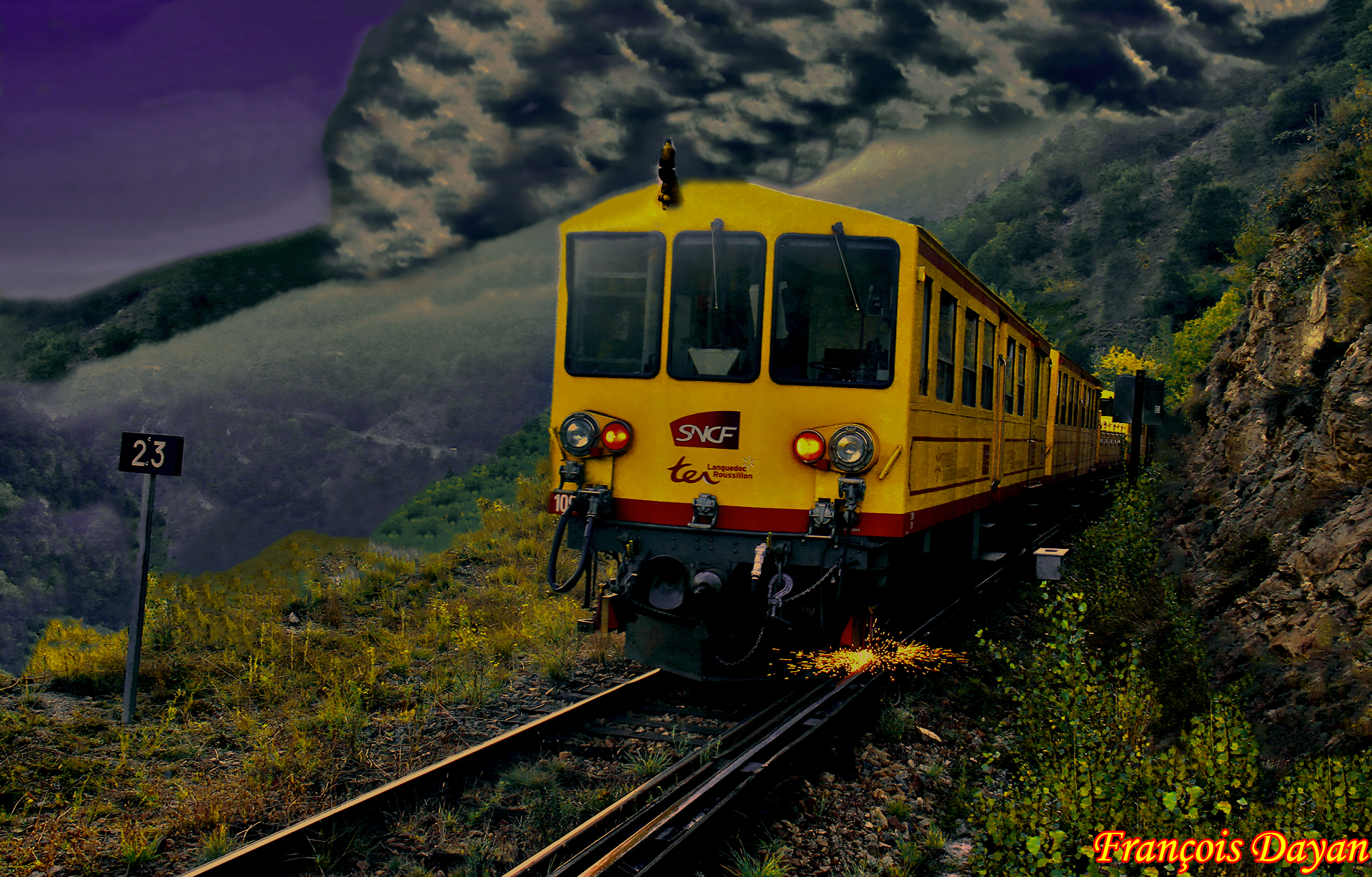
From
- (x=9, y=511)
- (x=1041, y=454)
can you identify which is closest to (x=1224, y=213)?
(x=1041, y=454)

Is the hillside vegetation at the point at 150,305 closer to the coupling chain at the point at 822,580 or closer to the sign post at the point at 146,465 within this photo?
the sign post at the point at 146,465

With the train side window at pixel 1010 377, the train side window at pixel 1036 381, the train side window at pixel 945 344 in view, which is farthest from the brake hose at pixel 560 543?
the train side window at pixel 1036 381

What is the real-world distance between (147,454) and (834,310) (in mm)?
4961

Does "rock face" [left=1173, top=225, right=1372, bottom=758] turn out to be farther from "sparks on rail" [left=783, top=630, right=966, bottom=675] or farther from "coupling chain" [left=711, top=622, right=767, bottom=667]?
"coupling chain" [left=711, top=622, right=767, bottom=667]

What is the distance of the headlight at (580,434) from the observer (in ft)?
19.2

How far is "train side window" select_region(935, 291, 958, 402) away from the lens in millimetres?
6328

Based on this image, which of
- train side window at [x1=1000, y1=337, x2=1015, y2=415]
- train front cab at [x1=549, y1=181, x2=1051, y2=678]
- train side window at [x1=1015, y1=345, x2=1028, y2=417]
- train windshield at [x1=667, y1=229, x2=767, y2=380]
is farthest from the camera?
train side window at [x1=1015, y1=345, x2=1028, y2=417]

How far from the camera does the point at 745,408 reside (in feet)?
18.6

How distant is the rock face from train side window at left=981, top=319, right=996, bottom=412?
7.91 ft

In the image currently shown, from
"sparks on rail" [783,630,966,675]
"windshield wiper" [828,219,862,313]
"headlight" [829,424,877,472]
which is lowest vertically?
"sparks on rail" [783,630,966,675]

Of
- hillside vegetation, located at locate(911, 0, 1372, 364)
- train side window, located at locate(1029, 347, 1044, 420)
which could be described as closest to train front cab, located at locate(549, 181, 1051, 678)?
train side window, located at locate(1029, 347, 1044, 420)

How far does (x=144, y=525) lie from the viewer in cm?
618

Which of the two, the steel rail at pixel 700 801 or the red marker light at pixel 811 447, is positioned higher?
the red marker light at pixel 811 447

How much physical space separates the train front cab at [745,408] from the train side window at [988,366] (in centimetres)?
181
